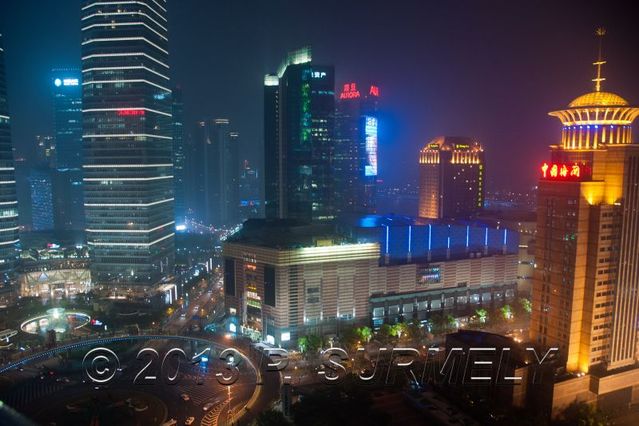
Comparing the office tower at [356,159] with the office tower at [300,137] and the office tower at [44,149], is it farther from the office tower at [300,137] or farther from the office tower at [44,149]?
the office tower at [44,149]

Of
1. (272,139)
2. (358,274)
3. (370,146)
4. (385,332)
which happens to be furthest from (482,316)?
(370,146)

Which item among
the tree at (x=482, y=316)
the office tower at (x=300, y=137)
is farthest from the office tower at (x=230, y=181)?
the tree at (x=482, y=316)

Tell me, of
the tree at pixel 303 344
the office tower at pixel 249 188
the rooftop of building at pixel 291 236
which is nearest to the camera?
the tree at pixel 303 344

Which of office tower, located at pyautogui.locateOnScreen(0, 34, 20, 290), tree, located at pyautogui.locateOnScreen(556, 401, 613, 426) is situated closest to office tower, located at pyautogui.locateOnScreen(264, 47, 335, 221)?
office tower, located at pyautogui.locateOnScreen(0, 34, 20, 290)

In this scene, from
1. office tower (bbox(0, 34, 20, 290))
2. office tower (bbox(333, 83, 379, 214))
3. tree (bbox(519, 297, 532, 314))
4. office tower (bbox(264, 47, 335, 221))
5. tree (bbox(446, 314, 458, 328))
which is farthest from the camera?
office tower (bbox(333, 83, 379, 214))

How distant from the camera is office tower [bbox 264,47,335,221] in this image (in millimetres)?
75938

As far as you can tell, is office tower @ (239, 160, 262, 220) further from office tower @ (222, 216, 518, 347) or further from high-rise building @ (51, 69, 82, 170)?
office tower @ (222, 216, 518, 347)

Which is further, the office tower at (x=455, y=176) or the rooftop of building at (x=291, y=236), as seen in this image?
the office tower at (x=455, y=176)

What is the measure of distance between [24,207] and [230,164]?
51.2 metres

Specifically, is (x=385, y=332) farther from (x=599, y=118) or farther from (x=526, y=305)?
(x=599, y=118)

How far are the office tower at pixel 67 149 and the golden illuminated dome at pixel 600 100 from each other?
99113mm

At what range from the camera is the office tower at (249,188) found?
14775 cm

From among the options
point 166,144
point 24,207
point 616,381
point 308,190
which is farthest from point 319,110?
point 24,207

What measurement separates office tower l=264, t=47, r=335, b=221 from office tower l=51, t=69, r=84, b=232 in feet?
168
